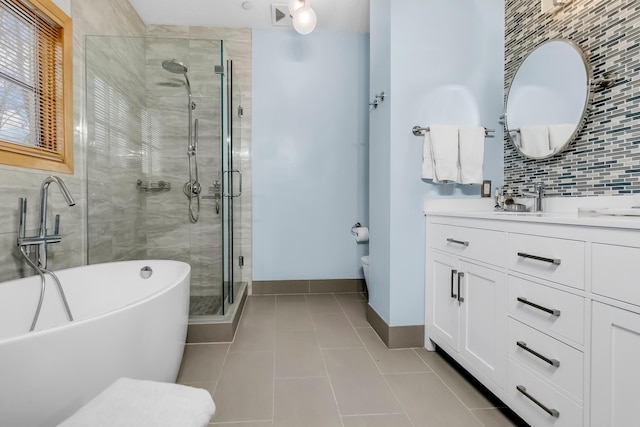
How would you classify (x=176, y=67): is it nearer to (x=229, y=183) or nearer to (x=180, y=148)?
(x=180, y=148)

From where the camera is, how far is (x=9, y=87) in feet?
4.96

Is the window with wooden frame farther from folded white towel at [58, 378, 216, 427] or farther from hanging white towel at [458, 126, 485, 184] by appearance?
Result: hanging white towel at [458, 126, 485, 184]

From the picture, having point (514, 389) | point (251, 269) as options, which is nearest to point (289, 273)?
point (251, 269)

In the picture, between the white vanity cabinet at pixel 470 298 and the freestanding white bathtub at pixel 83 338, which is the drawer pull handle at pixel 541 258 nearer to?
the white vanity cabinet at pixel 470 298

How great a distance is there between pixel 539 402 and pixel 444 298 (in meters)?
0.70

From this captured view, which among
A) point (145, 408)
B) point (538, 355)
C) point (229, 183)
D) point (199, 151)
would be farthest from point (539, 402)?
point (199, 151)

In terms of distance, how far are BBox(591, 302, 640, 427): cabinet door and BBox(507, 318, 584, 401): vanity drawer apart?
6cm

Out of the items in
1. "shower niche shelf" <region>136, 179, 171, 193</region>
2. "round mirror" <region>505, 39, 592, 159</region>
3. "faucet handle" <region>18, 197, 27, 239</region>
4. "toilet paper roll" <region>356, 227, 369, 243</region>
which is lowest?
"toilet paper roll" <region>356, 227, 369, 243</region>

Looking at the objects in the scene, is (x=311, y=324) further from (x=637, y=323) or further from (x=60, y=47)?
(x=60, y=47)

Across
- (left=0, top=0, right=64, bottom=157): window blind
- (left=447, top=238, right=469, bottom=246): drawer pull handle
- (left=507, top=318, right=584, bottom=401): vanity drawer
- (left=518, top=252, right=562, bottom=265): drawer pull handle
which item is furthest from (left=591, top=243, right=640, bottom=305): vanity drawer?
(left=0, top=0, right=64, bottom=157): window blind

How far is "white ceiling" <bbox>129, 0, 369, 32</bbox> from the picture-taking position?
2674 mm

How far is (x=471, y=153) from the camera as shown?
195cm

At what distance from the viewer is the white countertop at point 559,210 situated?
94 cm

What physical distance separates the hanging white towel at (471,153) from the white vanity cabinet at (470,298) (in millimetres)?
394
